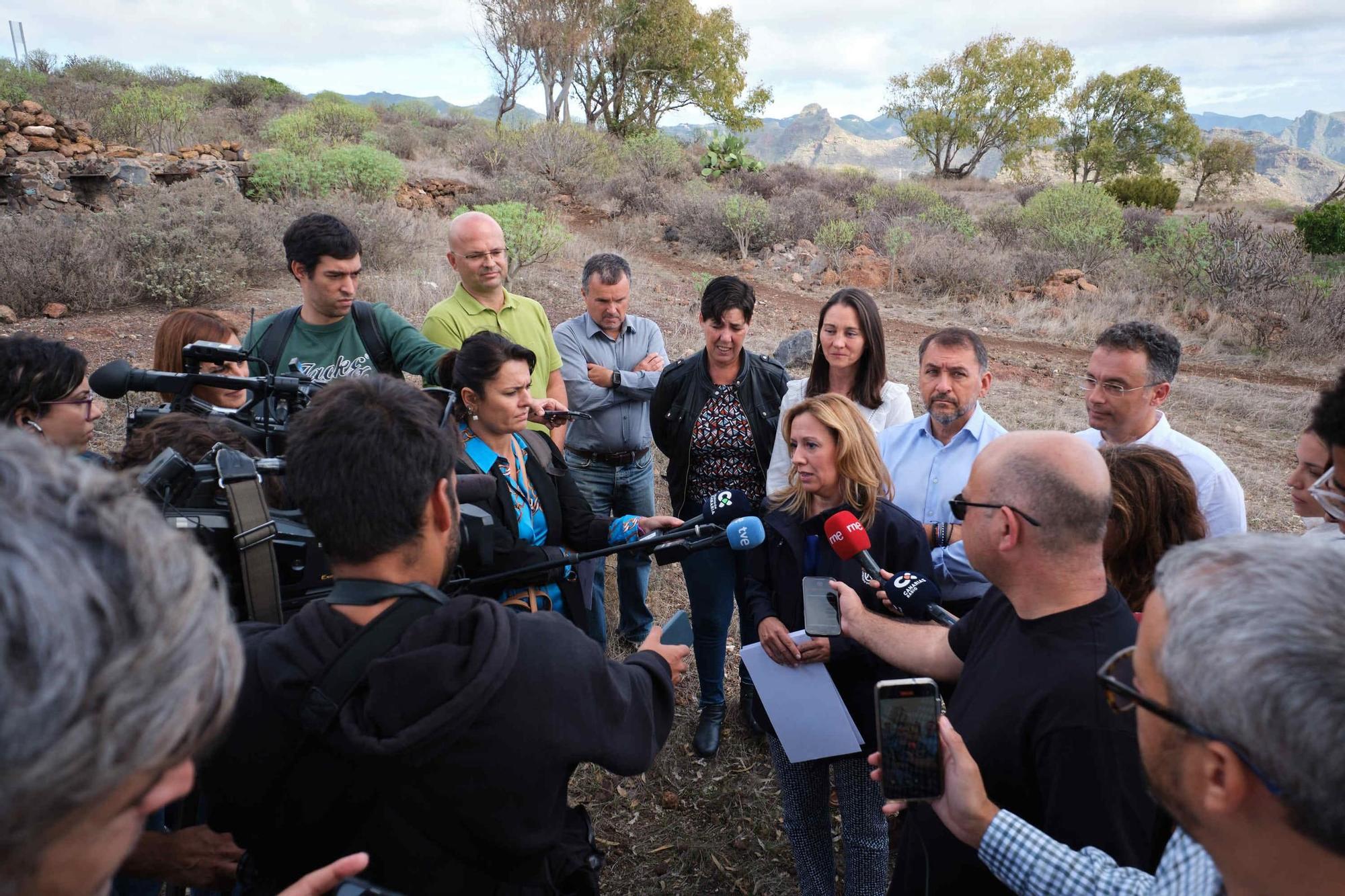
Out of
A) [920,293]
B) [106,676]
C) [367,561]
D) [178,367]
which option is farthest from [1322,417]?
[920,293]

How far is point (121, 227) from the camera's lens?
29.3 feet

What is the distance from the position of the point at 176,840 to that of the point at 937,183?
33747 mm

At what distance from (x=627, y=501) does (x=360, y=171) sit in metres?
13.0

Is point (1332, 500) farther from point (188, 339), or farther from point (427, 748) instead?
point (188, 339)

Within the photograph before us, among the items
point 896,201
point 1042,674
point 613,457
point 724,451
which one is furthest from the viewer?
point 896,201

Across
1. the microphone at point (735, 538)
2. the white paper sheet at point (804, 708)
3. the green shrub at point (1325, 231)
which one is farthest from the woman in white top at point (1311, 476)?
the green shrub at point (1325, 231)

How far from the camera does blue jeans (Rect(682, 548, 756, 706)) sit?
357 centimetres

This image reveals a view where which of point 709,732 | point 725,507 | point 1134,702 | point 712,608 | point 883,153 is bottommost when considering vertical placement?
point 709,732

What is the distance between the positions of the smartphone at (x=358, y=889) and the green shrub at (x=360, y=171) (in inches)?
575

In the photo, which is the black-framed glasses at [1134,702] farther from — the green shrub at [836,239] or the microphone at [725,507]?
the green shrub at [836,239]

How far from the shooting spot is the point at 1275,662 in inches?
36.0

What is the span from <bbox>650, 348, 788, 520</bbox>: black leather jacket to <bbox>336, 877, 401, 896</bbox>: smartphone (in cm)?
259

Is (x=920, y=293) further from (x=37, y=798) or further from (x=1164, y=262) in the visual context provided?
(x=37, y=798)

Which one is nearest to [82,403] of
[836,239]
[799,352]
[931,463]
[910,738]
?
[910,738]
